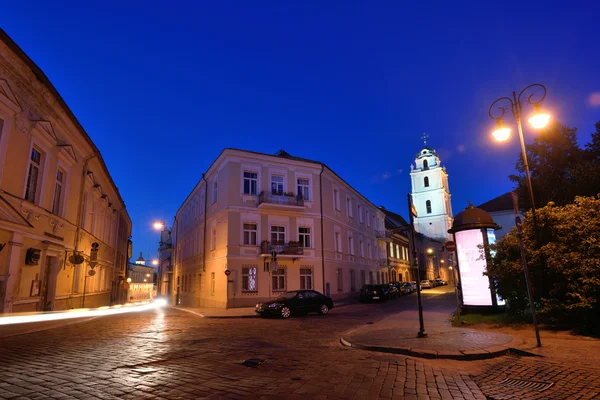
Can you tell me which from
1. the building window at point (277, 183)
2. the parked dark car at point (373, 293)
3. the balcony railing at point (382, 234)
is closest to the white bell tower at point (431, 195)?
the balcony railing at point (382, 234)

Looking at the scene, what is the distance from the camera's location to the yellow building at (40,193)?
1173 cm

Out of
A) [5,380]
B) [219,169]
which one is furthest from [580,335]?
[219,169]

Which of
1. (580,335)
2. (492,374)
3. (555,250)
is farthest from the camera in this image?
(555,250)

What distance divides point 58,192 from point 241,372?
49.8 feet

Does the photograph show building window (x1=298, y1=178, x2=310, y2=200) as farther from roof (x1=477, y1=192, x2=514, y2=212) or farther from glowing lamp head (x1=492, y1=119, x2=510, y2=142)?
Result: roof (x1=477, y1=192, x2=514, y2=212)

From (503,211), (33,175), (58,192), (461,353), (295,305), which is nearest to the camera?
(461,353)

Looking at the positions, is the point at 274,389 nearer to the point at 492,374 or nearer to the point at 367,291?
the point at 492,374

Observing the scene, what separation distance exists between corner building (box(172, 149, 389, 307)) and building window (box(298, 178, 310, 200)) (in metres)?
0.09

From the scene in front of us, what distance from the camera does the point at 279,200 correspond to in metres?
27.5

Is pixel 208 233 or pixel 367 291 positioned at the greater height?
pixel 208 233

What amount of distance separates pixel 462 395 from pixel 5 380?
23.4 feet

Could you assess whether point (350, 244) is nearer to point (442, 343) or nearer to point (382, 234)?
point (382, 234)

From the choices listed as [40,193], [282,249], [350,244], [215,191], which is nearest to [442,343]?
[40,193]

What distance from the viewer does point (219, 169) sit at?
28.8m
